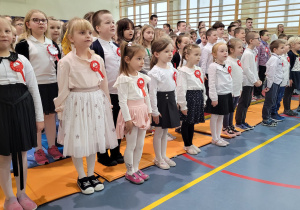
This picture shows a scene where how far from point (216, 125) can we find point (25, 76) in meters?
2.68

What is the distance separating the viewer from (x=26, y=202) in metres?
2.13

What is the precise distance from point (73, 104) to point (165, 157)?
4.44 ft

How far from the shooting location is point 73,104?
7.32 feet

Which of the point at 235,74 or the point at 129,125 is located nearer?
the point at 129,125

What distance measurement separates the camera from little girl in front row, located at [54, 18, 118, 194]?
2.21 metres

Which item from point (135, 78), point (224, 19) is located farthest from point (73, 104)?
point (224, 19)

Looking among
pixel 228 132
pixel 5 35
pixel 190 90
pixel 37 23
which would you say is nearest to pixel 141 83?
pixel 190 90

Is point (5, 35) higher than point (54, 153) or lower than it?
higher

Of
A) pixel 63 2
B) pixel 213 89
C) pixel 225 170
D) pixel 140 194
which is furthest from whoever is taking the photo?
pixel 63 2

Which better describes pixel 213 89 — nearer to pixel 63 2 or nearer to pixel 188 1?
pixel 188 1

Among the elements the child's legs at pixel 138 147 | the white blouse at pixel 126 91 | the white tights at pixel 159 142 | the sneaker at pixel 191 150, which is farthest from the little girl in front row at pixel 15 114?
the sneaker at pixel 191 150

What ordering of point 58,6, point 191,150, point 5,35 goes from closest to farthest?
point 5,35
point 191,150
point 58,6

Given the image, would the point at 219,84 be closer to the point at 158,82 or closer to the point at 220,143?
the point at 220,143

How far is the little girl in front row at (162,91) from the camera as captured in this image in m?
2.76
